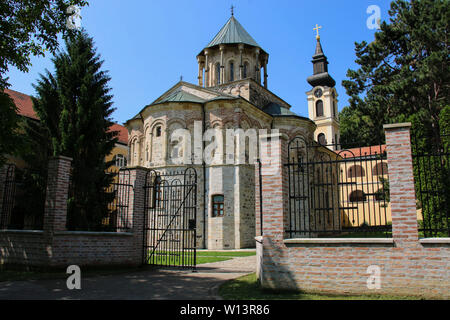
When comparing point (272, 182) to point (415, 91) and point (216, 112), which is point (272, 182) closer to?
point (415, 91)

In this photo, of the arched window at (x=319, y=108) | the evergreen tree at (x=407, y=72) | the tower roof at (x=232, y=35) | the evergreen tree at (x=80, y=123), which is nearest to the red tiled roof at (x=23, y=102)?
the evergreen tree at (x=80, y=123)

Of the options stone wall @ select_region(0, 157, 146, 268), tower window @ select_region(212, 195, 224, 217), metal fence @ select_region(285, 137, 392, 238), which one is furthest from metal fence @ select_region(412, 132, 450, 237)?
tower window @ select_region(212, 195, 224, 217)

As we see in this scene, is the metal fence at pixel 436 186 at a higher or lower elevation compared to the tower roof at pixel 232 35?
lower

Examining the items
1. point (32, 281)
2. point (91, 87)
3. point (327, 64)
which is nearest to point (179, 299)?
point (32, 281)

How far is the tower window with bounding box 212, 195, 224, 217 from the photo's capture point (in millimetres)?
21875

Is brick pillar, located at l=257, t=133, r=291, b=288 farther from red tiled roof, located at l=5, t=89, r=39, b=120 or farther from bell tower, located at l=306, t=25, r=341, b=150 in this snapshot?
bell tower, located at l=306, t=25, r=341, b=150

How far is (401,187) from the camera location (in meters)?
6.37

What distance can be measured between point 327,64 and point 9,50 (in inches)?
1799

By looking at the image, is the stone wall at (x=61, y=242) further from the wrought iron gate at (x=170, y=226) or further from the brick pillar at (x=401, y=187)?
the brick pillar at (x=401, y=187)

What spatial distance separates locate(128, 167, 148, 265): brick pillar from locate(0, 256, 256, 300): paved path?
114cm

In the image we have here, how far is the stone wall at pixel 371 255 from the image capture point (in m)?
5.95

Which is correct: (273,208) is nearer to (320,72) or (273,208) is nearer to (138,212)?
(138,212)

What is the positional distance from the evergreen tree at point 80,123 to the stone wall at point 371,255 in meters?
10.2

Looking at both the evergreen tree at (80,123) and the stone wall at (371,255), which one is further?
the evergreen tree at (80,123)
